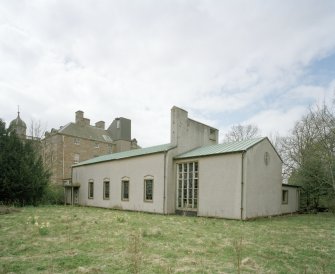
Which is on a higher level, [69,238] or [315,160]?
[315,160]

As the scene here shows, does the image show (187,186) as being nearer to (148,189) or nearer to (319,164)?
(148,189)

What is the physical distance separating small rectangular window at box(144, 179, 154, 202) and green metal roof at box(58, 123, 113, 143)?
89.6 feet

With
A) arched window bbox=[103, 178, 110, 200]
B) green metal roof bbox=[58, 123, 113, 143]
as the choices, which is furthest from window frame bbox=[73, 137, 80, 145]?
arched window bbox=[103, 178, 110, 200]

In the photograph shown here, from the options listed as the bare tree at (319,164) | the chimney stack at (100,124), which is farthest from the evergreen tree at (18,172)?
the chimney stack at (100,124)

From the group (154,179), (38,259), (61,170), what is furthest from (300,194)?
(61,170)

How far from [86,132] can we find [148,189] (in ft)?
99.3

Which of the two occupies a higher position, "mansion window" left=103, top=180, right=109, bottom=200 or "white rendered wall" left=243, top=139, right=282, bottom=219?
"white rendered wall" left=243, top=139, right=282, bottom=219

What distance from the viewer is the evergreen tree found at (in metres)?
25.4

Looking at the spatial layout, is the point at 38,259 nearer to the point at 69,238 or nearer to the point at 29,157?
the point at 69,238

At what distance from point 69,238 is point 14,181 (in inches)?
741

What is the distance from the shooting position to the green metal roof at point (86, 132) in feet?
152

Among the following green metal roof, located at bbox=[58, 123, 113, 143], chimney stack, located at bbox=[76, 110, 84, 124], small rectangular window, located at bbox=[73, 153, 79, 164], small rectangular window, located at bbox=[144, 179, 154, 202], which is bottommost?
small rectangular window, located at bbox=[144, 179, 154, 202]

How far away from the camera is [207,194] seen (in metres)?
18.3

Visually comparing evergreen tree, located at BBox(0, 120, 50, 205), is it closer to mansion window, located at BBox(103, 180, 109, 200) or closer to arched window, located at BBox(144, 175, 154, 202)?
mansion window, located at BBox(103, 180, 109, 200)
